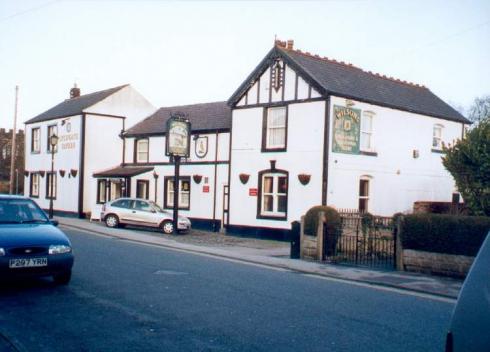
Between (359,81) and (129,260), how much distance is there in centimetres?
1543

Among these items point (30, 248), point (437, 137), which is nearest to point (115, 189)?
point (437, 137)

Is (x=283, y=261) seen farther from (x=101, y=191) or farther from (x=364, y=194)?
(x=101, y=191)

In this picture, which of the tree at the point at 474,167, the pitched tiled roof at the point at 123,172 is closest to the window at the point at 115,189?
the pitched tiled roof at the point at 123,172

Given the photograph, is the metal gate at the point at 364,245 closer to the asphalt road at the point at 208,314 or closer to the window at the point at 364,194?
the asphalt road at the point at 208,314

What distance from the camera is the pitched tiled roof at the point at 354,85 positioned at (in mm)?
22875

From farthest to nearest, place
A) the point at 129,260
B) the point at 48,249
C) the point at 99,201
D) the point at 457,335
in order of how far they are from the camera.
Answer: the point at 99,201 → the point at 129,260 → the point at 48,249 → the point at 457,335

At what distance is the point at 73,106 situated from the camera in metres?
38.4

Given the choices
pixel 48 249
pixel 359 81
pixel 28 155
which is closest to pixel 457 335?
pixel 48 249

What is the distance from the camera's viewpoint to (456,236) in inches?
520

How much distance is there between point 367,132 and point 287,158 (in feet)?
Answer: 12.6

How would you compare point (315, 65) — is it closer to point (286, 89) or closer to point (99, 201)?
point (286, 89)

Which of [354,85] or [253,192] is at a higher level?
[354,85]

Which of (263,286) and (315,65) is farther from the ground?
(315,65)

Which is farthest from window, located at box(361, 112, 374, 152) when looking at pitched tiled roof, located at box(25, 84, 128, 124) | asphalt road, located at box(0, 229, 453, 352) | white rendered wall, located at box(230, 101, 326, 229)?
pitched tiled roof, located at box(25, 84, 128, 124)
